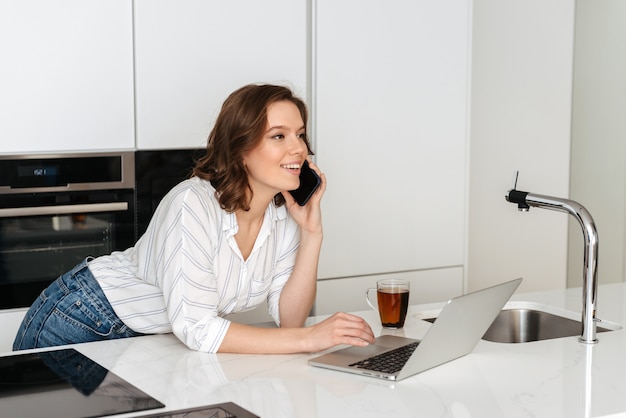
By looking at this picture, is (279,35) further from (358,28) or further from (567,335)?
(567,335)

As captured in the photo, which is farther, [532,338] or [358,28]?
[358,28]

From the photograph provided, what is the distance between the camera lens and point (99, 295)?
2369 millimetres

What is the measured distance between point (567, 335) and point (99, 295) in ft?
4.11

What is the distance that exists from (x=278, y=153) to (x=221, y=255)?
30cm

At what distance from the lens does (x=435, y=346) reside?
181cm

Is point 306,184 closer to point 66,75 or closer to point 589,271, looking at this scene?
point 589,271

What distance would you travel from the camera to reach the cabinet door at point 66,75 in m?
2.82

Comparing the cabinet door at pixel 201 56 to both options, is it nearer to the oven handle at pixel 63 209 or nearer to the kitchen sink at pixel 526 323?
the oven handle at pixel 63 209

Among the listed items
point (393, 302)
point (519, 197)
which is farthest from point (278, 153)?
→ point (519, 197)

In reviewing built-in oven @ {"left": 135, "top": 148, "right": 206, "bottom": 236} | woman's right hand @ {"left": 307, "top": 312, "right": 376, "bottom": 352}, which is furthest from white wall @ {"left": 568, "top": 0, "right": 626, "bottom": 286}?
woman's right hand @ {"left": 307, "top": 312, "right": 376, "bottom": 352}

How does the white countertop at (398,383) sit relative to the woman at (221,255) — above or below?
below

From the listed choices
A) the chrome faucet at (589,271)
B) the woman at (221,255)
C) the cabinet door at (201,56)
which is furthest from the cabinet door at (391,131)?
the chrome faucet at (589,271)

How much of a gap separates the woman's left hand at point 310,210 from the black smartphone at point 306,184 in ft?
0.04

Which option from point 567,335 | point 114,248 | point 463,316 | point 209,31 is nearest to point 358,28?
point 209,31
